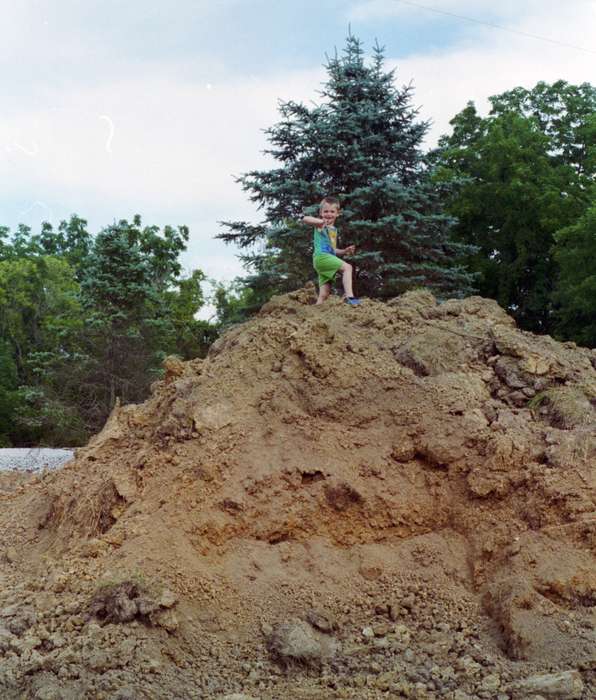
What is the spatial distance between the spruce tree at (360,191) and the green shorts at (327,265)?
7.03 meters

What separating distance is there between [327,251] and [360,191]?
24.7ft

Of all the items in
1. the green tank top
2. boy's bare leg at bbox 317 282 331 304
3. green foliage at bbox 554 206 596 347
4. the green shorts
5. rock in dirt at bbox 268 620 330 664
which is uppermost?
green foliage at bbox 554 206 596 347

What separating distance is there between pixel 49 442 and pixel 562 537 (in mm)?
17462

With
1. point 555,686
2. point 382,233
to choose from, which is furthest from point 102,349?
point 555,686

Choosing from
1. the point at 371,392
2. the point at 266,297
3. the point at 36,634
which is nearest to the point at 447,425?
the point at 371,392

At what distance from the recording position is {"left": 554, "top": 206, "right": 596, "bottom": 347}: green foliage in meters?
17.9

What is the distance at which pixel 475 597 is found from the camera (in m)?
5.20

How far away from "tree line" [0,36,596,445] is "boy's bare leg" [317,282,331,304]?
21.7 feet

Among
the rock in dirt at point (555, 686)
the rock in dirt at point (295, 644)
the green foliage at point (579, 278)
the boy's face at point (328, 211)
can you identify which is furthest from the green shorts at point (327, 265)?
the green foliage at point (579, 278)

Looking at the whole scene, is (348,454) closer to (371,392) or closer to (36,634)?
(371,392)

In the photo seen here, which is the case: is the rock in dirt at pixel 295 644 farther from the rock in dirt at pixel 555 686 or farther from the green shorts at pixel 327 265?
the green shorts at pixel 327 265

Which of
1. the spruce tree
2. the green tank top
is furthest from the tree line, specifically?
the green tank top

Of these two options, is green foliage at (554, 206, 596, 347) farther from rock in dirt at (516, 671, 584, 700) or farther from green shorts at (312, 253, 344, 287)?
rock in dirt at (516, 671, 584, 700)

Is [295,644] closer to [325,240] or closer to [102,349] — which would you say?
[325,240]
